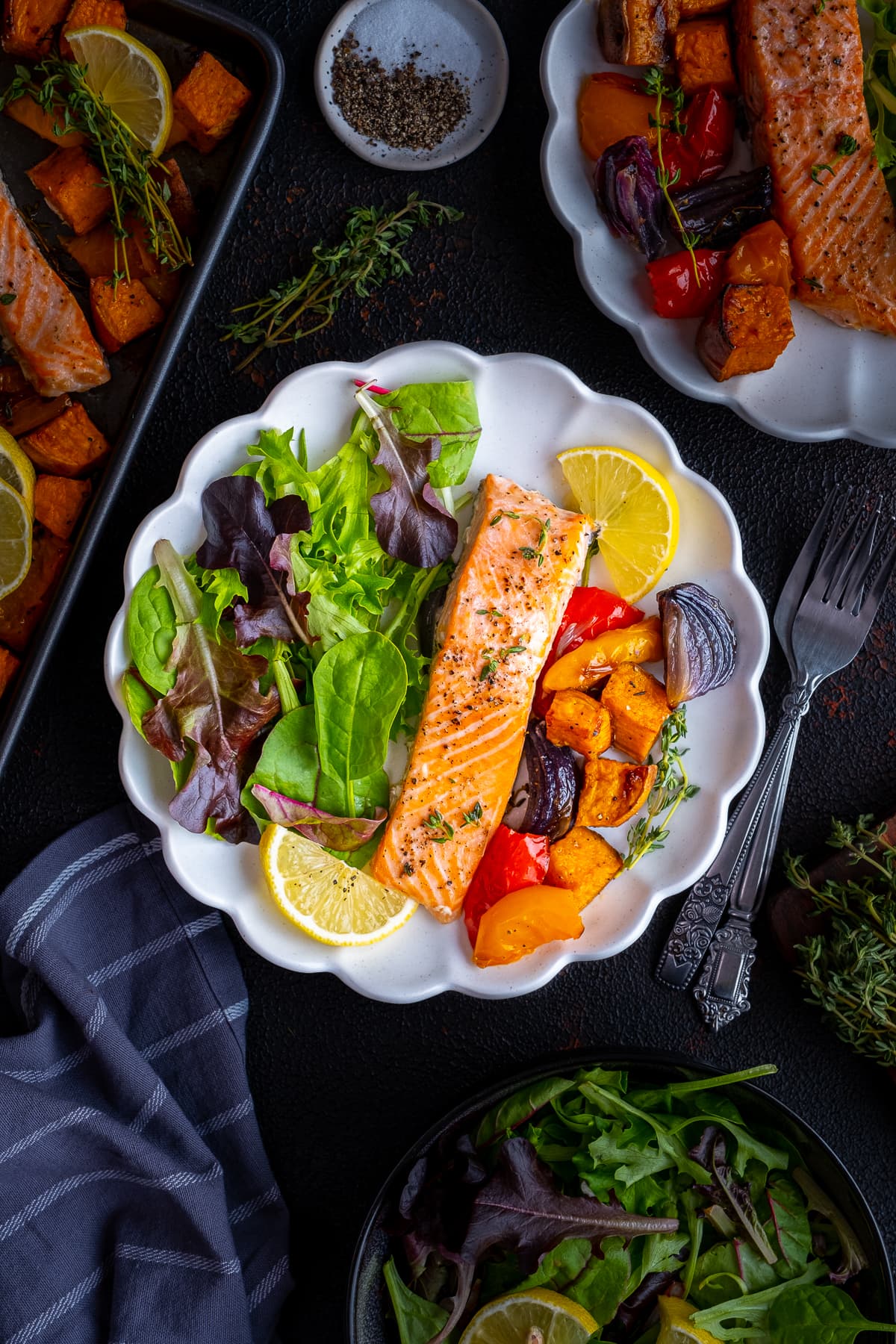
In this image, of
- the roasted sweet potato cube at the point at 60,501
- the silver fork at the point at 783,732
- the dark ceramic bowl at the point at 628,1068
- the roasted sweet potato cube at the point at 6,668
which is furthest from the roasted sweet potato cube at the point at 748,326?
the roasted sweet potato cube at the point at 6,668

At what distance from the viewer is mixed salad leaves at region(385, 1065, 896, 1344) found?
2094 millimetres

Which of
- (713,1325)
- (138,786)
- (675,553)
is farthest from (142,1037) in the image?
(675,553)

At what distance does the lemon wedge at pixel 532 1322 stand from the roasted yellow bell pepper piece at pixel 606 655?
1.23 metres

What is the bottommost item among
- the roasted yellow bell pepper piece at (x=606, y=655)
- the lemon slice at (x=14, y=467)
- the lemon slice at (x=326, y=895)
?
the lemon slice at (x=326, y=895)

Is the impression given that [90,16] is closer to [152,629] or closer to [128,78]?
[128,78]

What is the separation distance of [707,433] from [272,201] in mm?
1114

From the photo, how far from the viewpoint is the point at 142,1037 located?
2.38 metres

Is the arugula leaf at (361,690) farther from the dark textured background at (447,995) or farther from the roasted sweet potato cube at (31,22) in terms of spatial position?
the roasted sweet potato cube at (31,22)

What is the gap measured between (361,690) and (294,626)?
0.66ft

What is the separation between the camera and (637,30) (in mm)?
2117

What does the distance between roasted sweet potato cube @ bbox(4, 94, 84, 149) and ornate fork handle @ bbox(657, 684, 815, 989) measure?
78.5 inches

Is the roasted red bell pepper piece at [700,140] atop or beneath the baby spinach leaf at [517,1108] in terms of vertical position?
atop

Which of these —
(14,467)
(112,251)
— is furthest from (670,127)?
(14,467)

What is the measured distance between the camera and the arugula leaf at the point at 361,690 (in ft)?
6.89
